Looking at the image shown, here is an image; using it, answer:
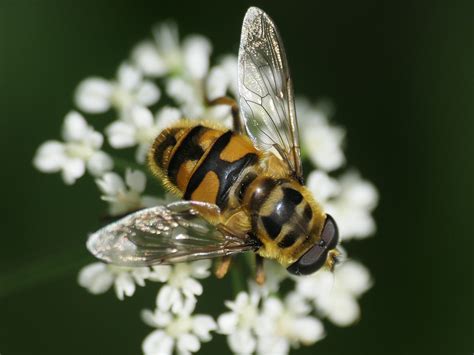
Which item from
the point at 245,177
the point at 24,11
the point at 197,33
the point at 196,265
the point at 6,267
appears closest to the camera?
the point at 245,177

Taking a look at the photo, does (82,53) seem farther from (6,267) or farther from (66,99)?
(6,267)

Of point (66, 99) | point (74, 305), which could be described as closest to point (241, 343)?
point (74, 305)

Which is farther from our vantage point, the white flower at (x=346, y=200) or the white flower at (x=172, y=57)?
the white flower at (x=172, y=57)

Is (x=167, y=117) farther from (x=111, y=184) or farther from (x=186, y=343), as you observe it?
(x=186, y=343)

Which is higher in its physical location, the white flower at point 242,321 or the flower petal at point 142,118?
the flower petal at point 142,118

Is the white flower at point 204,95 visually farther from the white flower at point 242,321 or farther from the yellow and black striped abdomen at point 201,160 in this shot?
the white flower at point 242,321

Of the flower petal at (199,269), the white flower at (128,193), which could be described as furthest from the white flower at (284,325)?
the white flower at (128,193)

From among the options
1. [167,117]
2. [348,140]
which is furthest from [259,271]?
[348,140]
